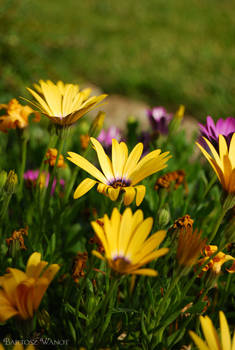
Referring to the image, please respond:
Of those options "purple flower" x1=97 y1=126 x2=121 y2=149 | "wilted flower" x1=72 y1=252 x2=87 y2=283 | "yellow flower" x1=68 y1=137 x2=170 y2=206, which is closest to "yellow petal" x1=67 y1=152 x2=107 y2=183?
"yellow flower" x1=68 y1=137 x2=170 y2=206

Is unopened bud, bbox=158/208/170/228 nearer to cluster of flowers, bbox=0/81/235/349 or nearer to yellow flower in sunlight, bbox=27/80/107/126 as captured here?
cluster of flowers, bbox=0/81/235/349

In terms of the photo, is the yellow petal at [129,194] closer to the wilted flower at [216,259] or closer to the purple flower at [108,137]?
the wilted flower at [216,259]

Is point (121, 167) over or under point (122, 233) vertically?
over

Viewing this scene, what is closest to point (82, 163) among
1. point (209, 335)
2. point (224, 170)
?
point (224, 170)

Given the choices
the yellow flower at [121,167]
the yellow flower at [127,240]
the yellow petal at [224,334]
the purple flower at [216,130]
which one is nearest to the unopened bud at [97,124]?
the yellow flower at [121,167]

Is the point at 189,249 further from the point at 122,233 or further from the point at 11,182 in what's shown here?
the point at 11,182

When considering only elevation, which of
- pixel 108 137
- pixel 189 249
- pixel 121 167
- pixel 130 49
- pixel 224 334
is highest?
pixel 130 49
